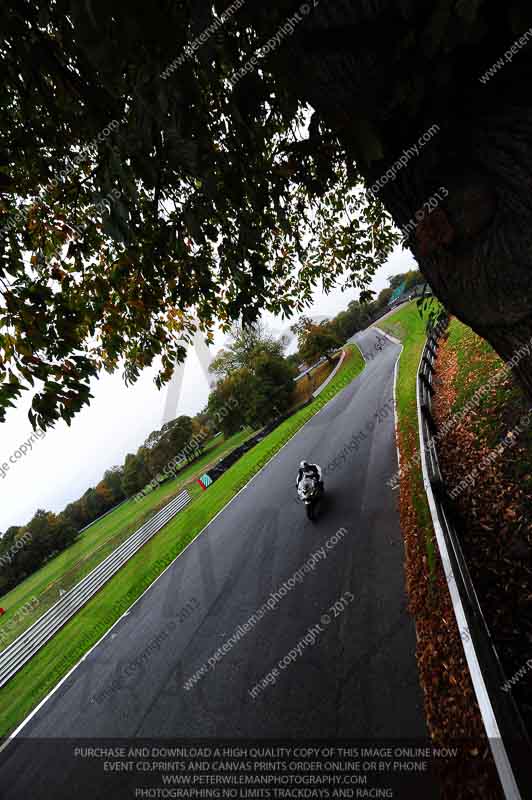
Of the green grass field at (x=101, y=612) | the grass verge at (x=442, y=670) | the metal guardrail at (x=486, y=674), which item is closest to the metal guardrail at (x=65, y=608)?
the green grass field at (x=101, y=612)

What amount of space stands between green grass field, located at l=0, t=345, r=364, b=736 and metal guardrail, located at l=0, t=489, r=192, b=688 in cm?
57

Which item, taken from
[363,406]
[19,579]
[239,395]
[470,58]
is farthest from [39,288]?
[19,579]

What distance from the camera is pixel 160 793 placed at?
167 inches

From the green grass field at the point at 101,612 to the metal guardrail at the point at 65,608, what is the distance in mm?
571

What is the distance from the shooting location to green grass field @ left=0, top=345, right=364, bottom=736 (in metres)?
8.32

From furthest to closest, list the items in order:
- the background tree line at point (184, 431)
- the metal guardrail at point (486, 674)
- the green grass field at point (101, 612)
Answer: the background tree line at point (184, 431) < the green grass field at point (101, 612) < the metal guardrail at point (486, 674)

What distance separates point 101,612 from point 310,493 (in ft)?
25.7

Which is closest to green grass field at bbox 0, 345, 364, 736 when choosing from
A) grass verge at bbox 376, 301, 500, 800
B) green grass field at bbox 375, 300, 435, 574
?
green grass field at bbox 375, 300, 435, 574

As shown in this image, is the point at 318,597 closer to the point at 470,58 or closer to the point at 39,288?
the point at 39,288

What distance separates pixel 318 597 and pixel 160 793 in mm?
3100

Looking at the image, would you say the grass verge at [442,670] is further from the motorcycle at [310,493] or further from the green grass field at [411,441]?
the motorcycle at [310,493]

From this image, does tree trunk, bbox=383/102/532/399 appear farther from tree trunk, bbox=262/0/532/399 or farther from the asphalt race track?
the asphalt race track

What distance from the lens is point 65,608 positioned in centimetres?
1275

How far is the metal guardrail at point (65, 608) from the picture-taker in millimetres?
10969
